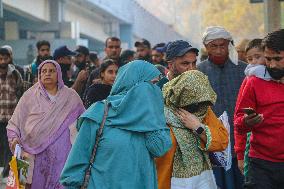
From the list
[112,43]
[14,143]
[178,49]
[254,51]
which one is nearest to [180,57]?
[178,49]

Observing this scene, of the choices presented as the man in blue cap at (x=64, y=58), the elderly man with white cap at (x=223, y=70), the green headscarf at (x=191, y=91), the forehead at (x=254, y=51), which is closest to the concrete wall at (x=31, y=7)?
the man in blue cap at (x=64, y=58)

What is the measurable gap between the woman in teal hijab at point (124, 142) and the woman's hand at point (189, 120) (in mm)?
372

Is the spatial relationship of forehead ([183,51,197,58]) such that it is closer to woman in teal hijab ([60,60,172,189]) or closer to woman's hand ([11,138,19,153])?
woman in teal hijab ([60,60,172,189])

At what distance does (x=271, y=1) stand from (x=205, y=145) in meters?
8.13

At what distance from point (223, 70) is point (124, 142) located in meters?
2.38

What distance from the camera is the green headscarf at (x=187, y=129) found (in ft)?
15.8

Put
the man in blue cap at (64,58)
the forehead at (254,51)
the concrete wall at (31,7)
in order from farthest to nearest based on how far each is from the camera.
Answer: the concrete wall at (31,7)
the man in blue cap at (64,58)
the forehead at (254,51)

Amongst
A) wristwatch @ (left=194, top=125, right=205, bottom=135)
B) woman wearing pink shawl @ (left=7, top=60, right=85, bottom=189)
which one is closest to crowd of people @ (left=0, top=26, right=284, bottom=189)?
wristwatch @ (left=194, top=125, right=205, bottom=135)

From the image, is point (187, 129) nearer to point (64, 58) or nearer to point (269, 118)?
point (269, 118)

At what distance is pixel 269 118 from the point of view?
4.98m

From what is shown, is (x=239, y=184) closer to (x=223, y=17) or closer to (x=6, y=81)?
(x=6, y=81)

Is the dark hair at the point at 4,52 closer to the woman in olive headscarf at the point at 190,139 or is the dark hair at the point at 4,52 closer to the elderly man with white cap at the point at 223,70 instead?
the elderly man with white cap at the point at 223,70

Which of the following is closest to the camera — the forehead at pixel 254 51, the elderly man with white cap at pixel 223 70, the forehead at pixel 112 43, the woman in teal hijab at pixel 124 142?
the woman in teal hijab at pixel 124 142

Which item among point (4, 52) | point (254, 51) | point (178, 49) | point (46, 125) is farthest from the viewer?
point (4, 52)
